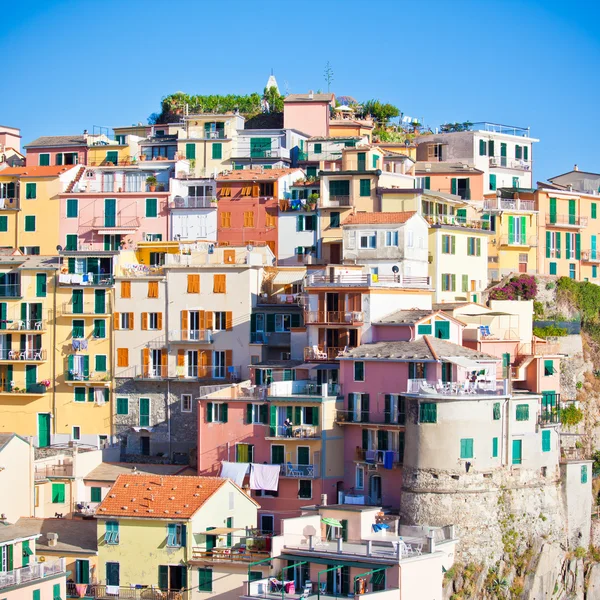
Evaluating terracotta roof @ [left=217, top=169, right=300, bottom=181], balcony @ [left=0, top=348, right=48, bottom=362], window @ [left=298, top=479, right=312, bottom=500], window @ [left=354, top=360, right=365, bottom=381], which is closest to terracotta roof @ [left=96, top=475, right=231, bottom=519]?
window @ [left=298, top=479, right=312, bottom=500]

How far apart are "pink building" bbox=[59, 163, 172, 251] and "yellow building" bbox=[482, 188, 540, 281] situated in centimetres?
2008

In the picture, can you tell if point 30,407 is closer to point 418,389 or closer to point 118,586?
point 118,586

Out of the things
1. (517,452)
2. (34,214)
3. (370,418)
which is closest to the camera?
(517,452)

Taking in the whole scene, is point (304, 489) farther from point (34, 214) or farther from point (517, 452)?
point (34, 214)

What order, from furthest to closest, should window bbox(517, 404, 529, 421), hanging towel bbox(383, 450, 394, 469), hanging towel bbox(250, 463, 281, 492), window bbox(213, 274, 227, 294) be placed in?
1. window bbox(213, 274, 227, 294)
2. hanging towel bbox(250, 463, 281, 492)
3. window bbox(517, 404, 529, 421)
4. hanging towel bbox(383, 450, 394, 469)

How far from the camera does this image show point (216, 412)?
75125 millimetres

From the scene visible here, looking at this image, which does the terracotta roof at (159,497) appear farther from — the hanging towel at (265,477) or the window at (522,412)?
the window at (522,412)

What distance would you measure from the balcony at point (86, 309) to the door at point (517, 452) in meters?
25.7

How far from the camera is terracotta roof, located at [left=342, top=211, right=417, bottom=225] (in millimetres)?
81688

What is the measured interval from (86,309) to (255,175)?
1384 cm

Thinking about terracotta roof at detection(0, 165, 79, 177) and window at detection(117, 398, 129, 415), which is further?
terracotta roof at detection(0, 165, 79, 177)

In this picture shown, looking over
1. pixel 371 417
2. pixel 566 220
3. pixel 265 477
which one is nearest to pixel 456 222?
pixel 566 220

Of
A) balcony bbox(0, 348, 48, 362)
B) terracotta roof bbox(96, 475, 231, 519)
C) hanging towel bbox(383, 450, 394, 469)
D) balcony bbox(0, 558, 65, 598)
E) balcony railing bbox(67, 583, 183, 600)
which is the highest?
balcony bbox(0, 348, 48, 362)

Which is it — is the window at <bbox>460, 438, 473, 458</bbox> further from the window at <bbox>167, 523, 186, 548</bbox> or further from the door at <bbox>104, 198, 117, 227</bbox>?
the door at <bbox>104, 198, 117, 227</bbox>
